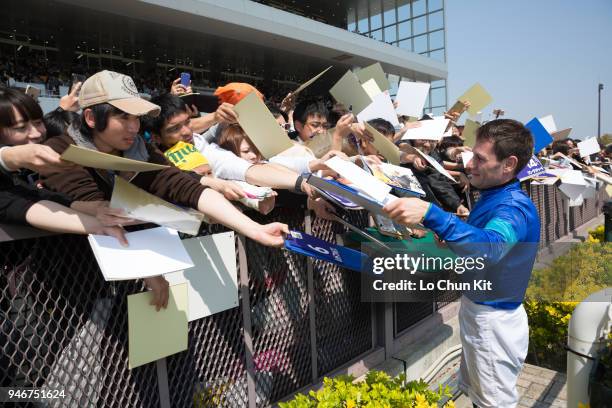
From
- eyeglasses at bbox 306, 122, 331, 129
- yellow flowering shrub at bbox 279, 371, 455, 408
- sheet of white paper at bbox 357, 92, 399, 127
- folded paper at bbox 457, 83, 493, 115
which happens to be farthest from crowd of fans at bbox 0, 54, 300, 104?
yellow flowering shrub at bbox 279, 371, 455, 408

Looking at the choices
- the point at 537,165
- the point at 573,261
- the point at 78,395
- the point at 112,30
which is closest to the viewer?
the point at 78,395

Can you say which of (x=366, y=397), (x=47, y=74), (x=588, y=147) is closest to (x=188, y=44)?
(x=47, y=74)

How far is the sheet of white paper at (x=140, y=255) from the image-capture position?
129 cm

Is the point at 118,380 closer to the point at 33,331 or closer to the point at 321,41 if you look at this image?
the point at 33,331

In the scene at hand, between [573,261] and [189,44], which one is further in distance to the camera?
[189,44]

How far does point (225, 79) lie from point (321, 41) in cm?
839

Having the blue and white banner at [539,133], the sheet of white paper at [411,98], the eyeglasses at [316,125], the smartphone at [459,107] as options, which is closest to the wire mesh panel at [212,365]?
the eyeglasses at [316,125]

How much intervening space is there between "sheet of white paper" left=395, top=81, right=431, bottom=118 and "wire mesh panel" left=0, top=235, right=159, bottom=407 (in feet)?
12.4

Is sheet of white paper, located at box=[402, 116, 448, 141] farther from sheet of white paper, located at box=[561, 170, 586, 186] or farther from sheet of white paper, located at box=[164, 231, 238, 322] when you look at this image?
sheet of white paper, located at box=[561, 170, 586, 186]

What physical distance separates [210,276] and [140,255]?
0.59 metres

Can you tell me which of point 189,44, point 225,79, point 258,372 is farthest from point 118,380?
point 225,79

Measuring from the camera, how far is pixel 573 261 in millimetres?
4055

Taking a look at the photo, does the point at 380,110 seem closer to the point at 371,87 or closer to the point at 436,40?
the point at 371,87

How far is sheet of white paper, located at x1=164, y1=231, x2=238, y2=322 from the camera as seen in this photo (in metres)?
1.86
